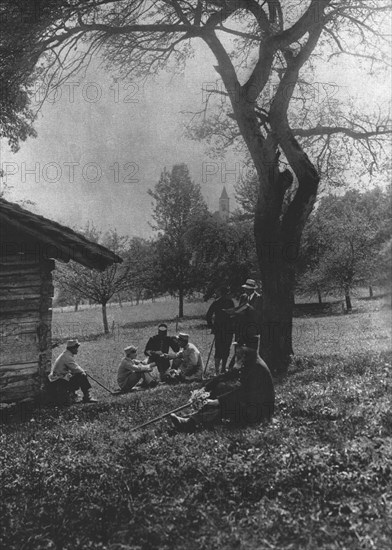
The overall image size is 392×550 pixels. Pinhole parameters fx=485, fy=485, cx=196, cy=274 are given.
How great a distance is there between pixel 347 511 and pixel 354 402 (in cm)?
348

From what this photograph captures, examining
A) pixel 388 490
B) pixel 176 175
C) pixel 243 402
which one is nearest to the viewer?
pixel 388 490

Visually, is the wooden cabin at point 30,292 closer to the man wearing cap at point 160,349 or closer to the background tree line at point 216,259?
the man wearing cap at point 160,349

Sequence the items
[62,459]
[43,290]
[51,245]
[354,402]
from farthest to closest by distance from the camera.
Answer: [43,290] < [51,245] < [354,402] < [62,459]

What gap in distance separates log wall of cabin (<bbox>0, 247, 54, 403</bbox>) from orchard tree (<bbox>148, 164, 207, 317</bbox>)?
82.9 ft

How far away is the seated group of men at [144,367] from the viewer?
1088cm

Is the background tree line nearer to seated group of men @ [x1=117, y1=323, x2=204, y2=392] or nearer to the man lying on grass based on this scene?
seated group of men @ [x1=117, y1=323, x2=204, y2=392]

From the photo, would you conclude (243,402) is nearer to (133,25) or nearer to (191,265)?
(133,25)

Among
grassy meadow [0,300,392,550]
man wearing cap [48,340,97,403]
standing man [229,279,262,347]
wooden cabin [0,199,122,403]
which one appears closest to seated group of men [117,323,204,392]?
man wearing cap [48,340,97,403]

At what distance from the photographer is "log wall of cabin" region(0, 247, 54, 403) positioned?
30.6 ft

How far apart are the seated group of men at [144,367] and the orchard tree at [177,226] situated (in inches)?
843

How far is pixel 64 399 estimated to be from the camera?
10406mm

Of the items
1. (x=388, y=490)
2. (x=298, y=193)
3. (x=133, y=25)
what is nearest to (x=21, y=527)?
(x=388, y=490)

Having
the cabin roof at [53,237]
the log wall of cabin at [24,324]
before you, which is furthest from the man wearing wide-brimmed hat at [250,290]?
the log wall of cabin at [24,324]

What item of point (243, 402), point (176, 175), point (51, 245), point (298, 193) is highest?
point (176, 175)
